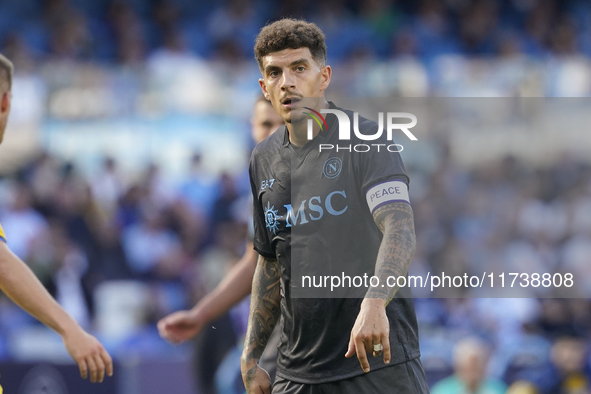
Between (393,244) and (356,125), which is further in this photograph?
(356,125)

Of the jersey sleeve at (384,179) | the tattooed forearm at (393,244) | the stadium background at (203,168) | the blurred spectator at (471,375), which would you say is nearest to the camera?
the tattooed forearm at (393,244)

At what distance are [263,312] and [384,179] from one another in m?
1.07

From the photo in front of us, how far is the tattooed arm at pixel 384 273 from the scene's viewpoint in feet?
9.22

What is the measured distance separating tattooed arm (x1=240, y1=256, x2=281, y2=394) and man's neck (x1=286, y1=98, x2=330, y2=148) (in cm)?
64

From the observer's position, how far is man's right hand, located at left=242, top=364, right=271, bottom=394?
3.71 metres

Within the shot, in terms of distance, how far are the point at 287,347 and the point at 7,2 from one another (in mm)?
11113

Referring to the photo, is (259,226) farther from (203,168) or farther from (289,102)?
(203,168)

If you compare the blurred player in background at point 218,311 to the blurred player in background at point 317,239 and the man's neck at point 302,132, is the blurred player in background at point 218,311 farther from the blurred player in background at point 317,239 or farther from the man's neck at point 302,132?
the man's neck at point 302,132

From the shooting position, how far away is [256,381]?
3.71 meters

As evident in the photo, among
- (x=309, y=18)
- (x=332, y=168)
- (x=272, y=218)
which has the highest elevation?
(x=309, y=18)

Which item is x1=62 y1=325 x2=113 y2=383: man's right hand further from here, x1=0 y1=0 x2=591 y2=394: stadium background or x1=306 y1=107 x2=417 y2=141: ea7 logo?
x1=0 y1=0 x2=591 y2=394: stadium background

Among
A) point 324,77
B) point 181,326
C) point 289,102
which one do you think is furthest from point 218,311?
point 324,77

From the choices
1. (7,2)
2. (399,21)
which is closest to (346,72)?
(399,21)

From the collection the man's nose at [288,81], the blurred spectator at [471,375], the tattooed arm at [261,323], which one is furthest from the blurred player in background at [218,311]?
the blurred spectator at [471,375]
